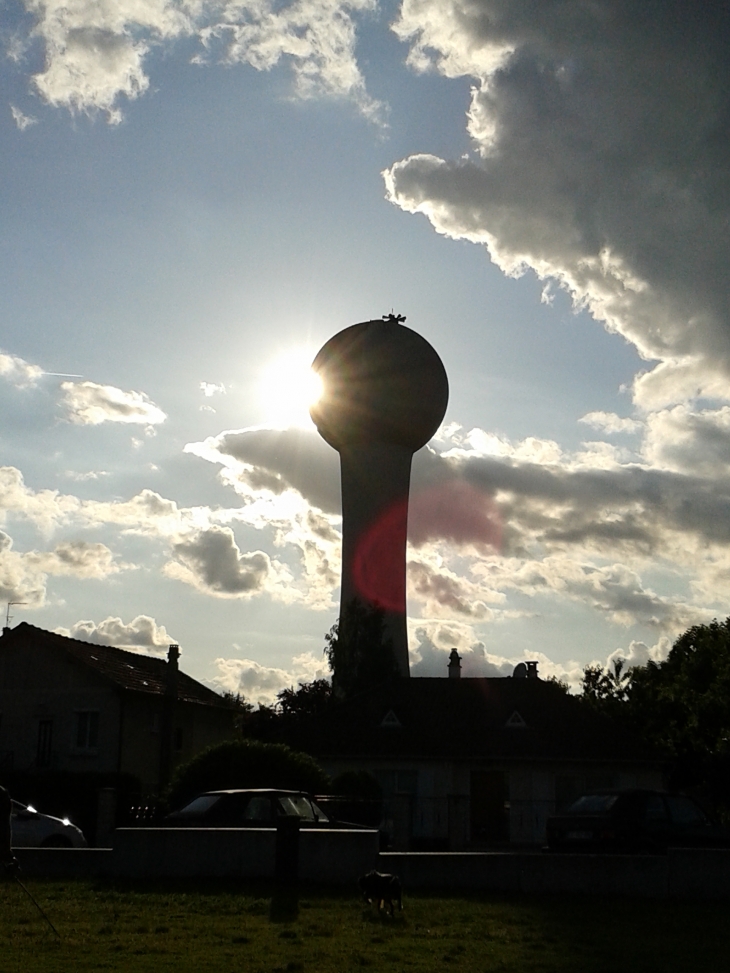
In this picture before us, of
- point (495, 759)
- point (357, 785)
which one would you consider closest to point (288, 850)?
point (357, 785)

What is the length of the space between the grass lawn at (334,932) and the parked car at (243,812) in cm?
251

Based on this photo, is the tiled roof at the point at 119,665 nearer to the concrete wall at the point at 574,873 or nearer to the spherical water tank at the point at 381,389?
the spherical water tank at the point at 381,389

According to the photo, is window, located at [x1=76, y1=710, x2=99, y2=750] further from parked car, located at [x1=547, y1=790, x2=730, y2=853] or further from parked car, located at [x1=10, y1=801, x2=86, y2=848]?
parked car, located at [x1=547, y1=790, x2=730, y2=853]

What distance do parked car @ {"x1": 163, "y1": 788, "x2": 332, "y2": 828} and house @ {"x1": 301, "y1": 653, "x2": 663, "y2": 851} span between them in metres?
18.3

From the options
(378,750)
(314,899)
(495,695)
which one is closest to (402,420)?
(495,695)

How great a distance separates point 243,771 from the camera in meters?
25.9

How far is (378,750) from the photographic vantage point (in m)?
41.0

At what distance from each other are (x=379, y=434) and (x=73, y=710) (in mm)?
23864

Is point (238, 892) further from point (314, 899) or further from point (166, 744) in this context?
point (166, 744)

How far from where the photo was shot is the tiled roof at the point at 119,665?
4241 cm

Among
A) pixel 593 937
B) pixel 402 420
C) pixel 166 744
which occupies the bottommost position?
pixel 593 937

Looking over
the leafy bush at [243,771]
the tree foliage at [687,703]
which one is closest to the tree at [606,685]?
the tree foliage at [687,703]

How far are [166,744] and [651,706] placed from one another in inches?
1307

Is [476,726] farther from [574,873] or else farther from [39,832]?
[574,873]
